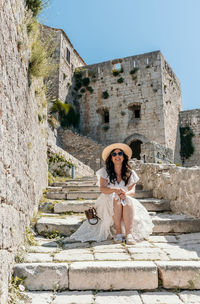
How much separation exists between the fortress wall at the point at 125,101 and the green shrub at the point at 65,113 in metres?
0.94

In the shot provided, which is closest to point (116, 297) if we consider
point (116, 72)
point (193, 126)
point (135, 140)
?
point (135, 140)

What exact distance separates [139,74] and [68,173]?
11936mm

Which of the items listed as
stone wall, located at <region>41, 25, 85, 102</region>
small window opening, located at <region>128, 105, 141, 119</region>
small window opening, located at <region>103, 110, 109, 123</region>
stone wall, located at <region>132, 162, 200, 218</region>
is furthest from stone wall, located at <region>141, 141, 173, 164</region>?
stone wall, located at <region>41, 25, 85, 102</region>

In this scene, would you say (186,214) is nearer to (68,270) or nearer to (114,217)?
(114,217)

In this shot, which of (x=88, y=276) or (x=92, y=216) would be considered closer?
(x=88, y=276)

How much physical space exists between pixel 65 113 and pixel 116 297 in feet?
55.2

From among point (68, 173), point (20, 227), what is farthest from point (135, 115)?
point (20, 227)

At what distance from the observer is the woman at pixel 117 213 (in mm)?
3391

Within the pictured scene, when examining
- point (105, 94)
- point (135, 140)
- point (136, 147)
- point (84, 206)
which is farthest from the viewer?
point (105, 94)

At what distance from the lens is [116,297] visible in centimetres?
224

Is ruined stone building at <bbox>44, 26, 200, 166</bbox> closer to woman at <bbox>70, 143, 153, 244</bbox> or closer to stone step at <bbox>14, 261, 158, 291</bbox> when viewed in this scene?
woman at <bbox>70, 143, 153, 244</bbox>

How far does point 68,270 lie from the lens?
242 cm

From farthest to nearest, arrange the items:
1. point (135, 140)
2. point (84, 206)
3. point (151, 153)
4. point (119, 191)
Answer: point (135, 140) → point (151, 153) → point (84, 206) → point (119, 191)

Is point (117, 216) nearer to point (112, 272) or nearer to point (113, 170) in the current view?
point (113, 170)
